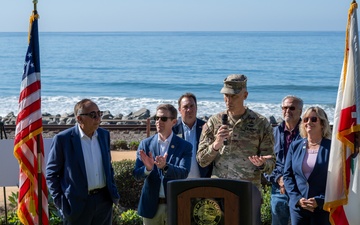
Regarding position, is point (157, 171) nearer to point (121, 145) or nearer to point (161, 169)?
point (161, 169)

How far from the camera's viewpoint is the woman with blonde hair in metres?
6.56

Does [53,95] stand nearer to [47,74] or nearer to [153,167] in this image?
[47,74]

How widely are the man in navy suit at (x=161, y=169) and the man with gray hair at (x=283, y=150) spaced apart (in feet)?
3.40

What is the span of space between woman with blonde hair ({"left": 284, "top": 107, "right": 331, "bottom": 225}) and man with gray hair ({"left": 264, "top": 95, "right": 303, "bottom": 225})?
459 millimetres

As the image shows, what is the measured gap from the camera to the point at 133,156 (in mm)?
15242

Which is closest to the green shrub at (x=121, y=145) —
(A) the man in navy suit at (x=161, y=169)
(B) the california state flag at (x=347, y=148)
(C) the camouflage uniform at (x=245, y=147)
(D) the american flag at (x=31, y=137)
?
(D) the american flag at (x=31, y=137)

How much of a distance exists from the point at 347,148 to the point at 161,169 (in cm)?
166

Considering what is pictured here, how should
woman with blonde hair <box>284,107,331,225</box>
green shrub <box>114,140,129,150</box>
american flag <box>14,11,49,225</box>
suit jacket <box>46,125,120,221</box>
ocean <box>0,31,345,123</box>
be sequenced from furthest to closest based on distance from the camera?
ocean <box>0,31,345,123</box> → green shrub <box>114,140,129,150</box> → american flag <box>14,11,49,225</box> → woman with blonde hair <box>284,107,331,225</box> → suit jacket <box>46,125,120,221</box>

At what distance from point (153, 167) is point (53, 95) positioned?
130 feet

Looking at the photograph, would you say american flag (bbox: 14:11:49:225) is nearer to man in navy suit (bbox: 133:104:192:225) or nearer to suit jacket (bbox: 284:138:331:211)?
man in navy suit (bbox: 133:104:192:225)

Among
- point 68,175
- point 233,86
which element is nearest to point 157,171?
point 68,175

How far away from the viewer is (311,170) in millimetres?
6594

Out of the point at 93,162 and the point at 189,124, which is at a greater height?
the point at 189,124

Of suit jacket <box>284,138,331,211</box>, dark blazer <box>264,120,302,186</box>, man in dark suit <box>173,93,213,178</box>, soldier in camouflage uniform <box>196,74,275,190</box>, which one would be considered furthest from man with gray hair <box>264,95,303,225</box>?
man in dark suit <box>173,93,213,178</box>
